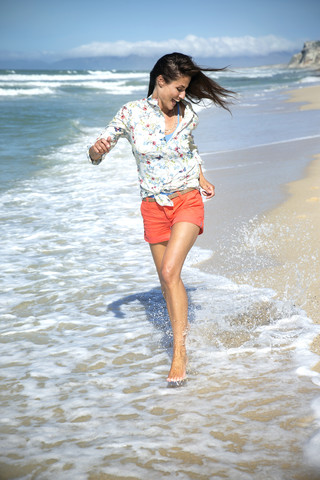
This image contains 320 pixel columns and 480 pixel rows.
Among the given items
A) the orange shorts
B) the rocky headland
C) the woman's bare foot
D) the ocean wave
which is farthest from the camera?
the rocky headland

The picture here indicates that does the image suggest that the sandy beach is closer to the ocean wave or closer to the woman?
the woman

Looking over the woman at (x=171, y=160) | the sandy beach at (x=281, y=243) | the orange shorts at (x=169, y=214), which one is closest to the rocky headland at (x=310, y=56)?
the sandy beach at (x=281, y=243)

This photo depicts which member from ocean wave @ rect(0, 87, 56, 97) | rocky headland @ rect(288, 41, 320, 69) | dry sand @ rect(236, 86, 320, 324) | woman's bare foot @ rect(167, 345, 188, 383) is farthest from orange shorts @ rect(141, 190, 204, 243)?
rocky headland @ rect(288, 41, 320, 69)

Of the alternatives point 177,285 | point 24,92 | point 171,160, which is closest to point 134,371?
point 177,285

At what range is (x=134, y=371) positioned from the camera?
351 centimetres

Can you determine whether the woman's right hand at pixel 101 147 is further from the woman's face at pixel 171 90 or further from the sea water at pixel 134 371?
the sea water at pixel 134 371

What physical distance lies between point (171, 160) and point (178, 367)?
1284 millimetres

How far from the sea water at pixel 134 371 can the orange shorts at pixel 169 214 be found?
87 cm

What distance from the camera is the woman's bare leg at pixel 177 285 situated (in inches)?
127

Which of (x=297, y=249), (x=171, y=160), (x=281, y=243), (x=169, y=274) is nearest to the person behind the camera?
(x=169, y=274)

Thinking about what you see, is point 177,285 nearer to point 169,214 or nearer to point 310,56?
point 169,214

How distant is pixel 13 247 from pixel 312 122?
1061cm

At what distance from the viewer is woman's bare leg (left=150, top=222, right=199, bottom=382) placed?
324cm

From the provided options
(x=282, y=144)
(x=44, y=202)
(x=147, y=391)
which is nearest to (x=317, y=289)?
(x=147, y=391)
